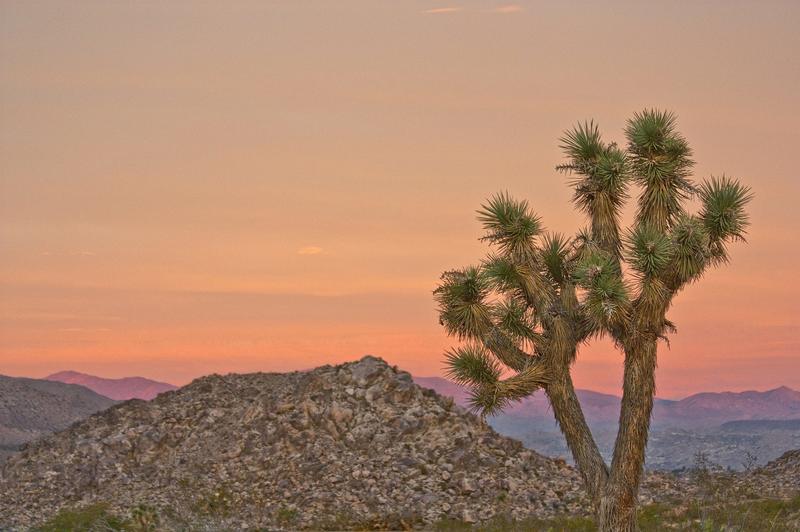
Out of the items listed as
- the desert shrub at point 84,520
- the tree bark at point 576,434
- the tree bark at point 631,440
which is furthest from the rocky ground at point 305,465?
the tree bark at point 576,434

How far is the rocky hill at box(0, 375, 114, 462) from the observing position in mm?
87375

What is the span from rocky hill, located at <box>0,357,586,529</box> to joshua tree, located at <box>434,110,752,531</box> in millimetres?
10797

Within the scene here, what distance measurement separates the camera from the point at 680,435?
7081 cm

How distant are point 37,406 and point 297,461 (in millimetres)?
63375

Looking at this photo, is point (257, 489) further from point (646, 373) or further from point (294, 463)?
point (646, 373)

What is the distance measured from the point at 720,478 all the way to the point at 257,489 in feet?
51.5

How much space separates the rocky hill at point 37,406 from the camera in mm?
87375

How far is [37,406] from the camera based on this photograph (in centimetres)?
9375

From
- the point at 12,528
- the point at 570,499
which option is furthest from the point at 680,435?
the point at 12,528

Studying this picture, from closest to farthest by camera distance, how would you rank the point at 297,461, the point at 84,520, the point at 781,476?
the point at 84,520
the point at 297,461
the point at 781,476

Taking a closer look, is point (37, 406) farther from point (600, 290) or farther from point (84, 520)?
point (600, 290)

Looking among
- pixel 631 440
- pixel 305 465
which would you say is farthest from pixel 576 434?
pixel 305 465

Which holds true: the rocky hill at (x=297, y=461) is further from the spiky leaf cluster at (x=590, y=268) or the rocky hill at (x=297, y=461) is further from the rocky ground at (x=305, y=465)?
the spiky leaf cluster at (x=590, y=268)

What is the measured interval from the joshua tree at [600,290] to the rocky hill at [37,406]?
66807 millimetres
